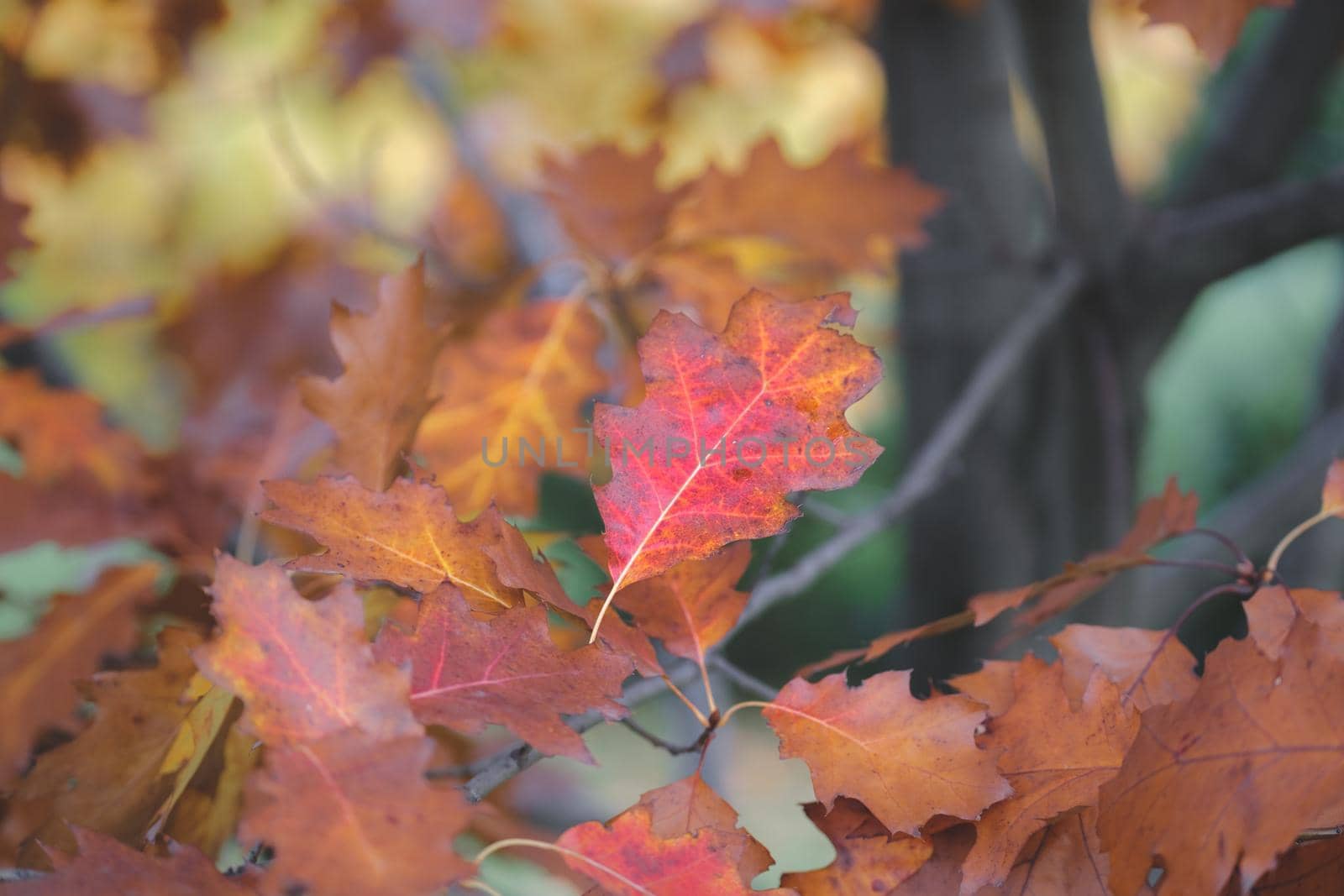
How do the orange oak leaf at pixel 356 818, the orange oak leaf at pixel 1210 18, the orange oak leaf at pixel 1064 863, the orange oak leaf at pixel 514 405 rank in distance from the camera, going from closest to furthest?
the orange oak leaf at pixel 356 818, the orange oak leaf at pixel 1064 863, the orange oak leaf at pixel 1210 18, the orange oak leaf at pixel 514 405

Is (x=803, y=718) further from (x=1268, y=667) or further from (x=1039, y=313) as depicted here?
(x=1039, y=313)

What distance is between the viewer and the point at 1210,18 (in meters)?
0.61

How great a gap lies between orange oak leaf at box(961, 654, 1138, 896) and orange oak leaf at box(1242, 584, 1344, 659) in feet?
0.28

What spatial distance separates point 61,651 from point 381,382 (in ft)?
1.12

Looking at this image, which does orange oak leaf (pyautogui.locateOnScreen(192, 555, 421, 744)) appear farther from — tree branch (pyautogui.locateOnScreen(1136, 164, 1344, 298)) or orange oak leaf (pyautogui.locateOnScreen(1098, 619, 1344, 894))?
tree branch (pyautogui.locateOnScreen(1136, 164, 1344, 298))

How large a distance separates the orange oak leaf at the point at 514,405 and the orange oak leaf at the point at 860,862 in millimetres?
306

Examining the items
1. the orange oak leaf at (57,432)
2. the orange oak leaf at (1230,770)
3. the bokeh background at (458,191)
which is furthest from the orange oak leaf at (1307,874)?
the orange oak leaf at (57,432)

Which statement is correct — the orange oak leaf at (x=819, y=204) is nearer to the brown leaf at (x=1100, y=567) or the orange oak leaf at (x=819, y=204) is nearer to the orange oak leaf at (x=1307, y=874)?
the brown leaf at (x=1100, y=567)

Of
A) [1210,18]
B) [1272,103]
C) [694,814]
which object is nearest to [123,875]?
[694,814]

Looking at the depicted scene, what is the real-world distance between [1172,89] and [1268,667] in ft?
11.7

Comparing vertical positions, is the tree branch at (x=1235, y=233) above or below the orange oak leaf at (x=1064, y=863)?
above

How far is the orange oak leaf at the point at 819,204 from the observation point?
2.93ft

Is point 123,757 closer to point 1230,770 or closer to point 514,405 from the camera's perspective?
point 514,405

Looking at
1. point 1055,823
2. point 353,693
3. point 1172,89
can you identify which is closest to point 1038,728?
point 1055,823
